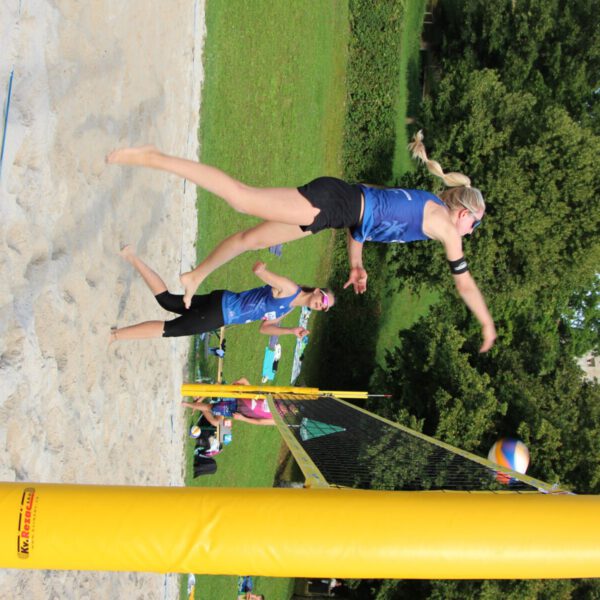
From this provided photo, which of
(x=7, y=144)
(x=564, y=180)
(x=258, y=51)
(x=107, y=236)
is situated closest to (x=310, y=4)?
(x=258, y=51)

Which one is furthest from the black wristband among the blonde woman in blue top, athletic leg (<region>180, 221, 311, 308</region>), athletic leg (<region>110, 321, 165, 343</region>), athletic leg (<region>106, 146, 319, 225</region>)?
athletic leg (<region>110, 321, 165, 343</region>)

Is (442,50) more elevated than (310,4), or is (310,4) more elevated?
(442,50)

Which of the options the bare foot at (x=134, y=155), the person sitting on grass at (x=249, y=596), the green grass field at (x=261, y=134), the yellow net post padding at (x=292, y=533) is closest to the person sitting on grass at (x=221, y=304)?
the bare foot at (x=134, y=155)

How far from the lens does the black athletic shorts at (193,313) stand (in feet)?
22.6

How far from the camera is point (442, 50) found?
2247 centimetres

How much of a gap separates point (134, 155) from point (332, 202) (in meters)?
1.62

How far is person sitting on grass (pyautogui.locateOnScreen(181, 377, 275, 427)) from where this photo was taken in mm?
9273

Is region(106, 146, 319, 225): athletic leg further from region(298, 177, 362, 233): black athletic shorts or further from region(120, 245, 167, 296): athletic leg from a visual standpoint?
region(120, 245, 167, 296): athletic leg

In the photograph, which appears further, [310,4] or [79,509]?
[310,4]

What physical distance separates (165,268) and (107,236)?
206cm

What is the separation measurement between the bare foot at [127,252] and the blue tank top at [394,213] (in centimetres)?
242

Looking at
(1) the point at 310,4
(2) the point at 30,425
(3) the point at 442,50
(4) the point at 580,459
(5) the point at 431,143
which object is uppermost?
(3) the point at 442,50

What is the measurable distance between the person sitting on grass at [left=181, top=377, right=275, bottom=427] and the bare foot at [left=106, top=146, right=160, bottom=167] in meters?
5.25

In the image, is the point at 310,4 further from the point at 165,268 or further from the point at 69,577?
the point at 69,577
